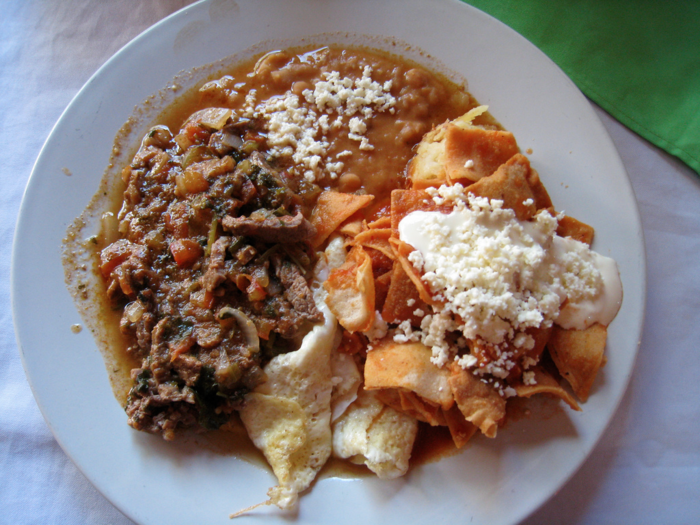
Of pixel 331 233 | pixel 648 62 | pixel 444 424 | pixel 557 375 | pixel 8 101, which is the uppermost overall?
pixel 648 62

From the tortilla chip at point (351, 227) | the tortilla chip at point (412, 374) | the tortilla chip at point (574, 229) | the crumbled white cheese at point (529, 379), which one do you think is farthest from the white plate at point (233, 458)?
the tortilla chip at point (351, 227)

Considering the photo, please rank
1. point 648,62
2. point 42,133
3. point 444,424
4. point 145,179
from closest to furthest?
point 444,424
point 145,179
point 648,62
point 42,133

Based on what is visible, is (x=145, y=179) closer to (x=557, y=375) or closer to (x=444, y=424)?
(x=444, y=424)

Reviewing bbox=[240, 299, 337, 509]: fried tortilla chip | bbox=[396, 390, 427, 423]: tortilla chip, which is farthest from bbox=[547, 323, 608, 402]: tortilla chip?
bbox=[240, 299, 337, 509]: fried tortilla chip

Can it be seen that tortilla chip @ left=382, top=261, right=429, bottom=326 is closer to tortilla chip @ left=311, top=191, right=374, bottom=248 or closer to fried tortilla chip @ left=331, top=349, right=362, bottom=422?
fried tortilla chip @ left=331, top=349, right=362, bottom=422

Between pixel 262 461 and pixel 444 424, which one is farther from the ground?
pixel 444 424

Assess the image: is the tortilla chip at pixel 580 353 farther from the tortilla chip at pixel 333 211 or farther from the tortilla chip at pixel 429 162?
the tortilla chip at pixel 333 211

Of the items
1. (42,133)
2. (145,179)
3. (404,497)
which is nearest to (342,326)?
(404,497)
